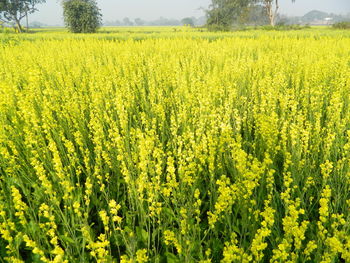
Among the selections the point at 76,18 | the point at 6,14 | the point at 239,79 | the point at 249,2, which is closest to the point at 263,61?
the point at 239,79

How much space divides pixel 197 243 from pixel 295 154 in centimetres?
119

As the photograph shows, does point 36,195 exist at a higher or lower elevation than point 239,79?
lower

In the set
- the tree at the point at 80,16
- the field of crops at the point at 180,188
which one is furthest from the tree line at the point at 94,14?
the field of crops at the point at 180,188

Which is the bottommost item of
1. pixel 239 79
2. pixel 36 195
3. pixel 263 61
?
pixel 36 195

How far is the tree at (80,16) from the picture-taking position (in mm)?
24234

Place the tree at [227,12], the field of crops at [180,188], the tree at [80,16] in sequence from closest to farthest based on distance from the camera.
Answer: the field of crops at [180,188], the tree at [80,16], the tree at [227,12]

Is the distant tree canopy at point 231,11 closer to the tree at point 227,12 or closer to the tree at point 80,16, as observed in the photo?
the tree at point 227,12

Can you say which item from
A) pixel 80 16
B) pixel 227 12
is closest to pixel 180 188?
pixel 80 16

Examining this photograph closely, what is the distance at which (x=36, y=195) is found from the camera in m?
1.93

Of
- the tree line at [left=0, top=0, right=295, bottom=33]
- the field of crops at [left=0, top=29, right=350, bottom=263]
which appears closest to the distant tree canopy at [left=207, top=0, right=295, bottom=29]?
the tree line at [left=0, top=0, right=295, bottom=33]

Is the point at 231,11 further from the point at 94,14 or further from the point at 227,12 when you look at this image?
the point at 94,14

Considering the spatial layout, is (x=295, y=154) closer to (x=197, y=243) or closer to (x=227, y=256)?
(x=197, y=243)

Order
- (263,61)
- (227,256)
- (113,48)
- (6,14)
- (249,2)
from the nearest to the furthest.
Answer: (227,256) → (263,61) → (113,48) → (249,2) → (6,14)

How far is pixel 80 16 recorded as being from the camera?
80.3 ft
